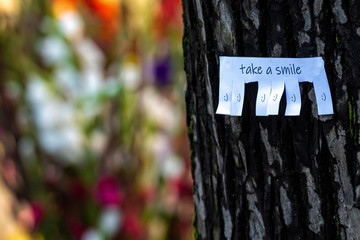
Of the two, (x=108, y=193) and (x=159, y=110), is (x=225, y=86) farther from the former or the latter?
(x=159, y=110)

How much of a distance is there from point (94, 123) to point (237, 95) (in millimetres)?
2014

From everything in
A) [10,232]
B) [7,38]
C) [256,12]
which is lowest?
[10,232]

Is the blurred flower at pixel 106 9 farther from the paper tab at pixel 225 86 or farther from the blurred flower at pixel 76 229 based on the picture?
the paper tab at pixel 225 86

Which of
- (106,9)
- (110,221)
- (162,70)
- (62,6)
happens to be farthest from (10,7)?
(110,221)

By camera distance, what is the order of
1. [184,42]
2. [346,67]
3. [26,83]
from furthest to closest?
[26,83]
[184,42]
[346,67]

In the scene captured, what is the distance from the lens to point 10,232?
2.89 m

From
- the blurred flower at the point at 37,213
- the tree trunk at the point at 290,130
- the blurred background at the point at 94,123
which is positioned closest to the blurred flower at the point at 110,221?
the blurred background at the point at 94,123

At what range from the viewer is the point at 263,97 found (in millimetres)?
1028

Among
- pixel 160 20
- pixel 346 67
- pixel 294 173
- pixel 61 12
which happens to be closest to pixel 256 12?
pixel 346 67

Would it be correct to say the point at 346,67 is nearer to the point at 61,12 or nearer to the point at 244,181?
the point at 244,181

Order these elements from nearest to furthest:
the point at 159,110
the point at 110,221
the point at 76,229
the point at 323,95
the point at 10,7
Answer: the point at 323,95 → the point at 110,221 → the point at 76,229 → the point at 159,110 → the point at 10,7

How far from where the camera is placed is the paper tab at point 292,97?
102cm

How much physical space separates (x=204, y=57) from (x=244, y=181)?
253 mm

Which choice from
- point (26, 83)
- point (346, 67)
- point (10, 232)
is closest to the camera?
point (346, 67)
